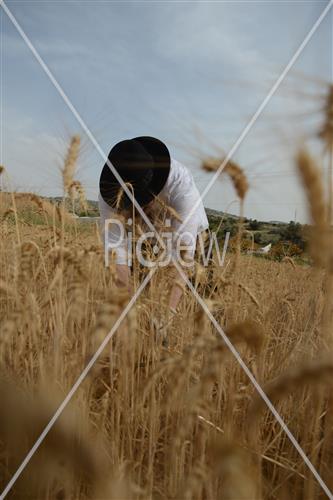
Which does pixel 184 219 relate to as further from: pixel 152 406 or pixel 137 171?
pixel 152 406

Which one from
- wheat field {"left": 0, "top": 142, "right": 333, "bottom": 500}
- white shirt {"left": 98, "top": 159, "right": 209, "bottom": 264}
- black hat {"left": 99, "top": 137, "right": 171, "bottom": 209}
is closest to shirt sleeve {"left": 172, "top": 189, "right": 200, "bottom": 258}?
white shirt {"left": 98, "top": 159, "right": 209, "bottom": 264}

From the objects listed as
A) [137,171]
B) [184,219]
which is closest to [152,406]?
[137,171]

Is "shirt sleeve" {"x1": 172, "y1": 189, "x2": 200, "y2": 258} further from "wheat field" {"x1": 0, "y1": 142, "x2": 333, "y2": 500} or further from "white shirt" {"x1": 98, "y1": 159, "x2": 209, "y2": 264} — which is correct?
"wheat field" {"x1": 0, "y1": 142, "x2": 333, "y2": 500}

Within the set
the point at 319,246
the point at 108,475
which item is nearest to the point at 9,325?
the point at 108,475

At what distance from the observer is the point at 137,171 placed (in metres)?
2.38

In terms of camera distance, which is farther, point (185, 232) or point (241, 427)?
point (185, 232)

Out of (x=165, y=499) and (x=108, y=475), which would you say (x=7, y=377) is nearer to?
(x=165, y=499)

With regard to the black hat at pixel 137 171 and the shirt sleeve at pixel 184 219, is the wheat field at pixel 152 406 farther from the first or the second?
the shirt sleeve at pixel 184 219

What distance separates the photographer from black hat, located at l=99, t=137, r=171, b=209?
7.74 feet

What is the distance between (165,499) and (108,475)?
53 cm

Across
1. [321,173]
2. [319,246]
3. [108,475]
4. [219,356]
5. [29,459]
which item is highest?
[321,173]

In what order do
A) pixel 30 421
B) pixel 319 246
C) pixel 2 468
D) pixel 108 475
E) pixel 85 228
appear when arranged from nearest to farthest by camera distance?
pixel 108 475
pixel 30 421
pixel 319 246
pixel 2 468
pixel 85 228

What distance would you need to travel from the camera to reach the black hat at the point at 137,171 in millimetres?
2359

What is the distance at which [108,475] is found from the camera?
545 mm
